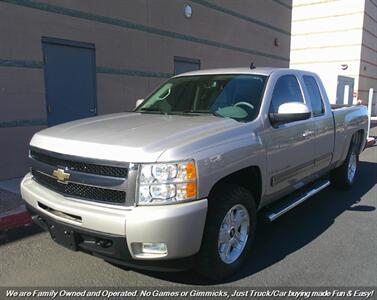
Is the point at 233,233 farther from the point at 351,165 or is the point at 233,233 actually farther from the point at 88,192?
the point at 351,165

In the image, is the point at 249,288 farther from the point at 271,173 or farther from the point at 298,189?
the point at 298,189

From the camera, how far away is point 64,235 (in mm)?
3201

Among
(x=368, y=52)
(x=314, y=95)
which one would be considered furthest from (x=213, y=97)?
(x=368, y=52)

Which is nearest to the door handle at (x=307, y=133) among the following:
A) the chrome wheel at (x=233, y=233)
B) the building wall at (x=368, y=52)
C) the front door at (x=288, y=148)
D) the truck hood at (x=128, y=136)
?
the front door at (x=288, y=148)

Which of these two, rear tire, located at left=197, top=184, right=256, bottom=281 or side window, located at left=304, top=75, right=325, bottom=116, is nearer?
rear tire, located at left=197, top=184, right=256, bottom=281

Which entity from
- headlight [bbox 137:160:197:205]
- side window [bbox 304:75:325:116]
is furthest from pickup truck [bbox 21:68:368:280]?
side window [bbox 304:75:325:116]

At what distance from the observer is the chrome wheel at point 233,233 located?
348 cm

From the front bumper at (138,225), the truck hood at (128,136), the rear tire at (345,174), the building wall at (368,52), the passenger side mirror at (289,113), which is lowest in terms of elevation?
the rear tire at (345,174)

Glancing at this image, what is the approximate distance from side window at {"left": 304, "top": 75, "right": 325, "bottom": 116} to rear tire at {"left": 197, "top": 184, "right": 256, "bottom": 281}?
6.60 ft

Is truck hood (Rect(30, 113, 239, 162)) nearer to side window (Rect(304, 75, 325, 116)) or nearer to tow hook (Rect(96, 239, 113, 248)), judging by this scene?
tow hook (Rect(96, 239, 113, 248))

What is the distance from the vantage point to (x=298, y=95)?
4863 millimetres

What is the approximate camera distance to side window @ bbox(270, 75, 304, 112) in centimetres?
431

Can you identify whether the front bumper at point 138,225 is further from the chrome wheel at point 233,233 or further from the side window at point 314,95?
the side window at point 314,95

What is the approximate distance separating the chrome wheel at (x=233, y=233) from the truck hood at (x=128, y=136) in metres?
0.77
